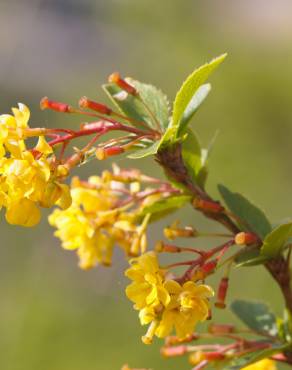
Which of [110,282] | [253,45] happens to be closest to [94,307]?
[110,282]

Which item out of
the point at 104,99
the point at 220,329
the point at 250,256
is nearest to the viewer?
the point at 250,256

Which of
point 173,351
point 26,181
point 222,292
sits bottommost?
point 173,351

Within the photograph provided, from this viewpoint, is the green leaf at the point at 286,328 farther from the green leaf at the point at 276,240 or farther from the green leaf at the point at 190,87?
the green leaf at the point at 190,87

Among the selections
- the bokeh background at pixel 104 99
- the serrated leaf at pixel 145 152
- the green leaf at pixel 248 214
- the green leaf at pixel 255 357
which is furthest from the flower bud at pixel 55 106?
the bokeh background at pixel 104 99

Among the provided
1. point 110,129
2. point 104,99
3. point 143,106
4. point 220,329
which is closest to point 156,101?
point 143,106

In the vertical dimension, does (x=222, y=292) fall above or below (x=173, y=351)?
above

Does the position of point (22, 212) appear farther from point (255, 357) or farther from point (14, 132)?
point (255, 357)

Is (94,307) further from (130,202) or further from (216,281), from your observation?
(130,202)
